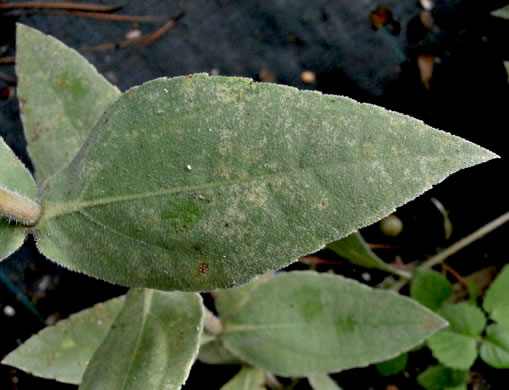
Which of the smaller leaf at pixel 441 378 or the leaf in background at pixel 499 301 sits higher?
the leaf in background at pixel 499 301

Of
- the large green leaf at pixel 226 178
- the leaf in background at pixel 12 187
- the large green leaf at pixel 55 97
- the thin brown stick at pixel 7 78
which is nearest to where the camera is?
the large green leaf at pixel 226 178

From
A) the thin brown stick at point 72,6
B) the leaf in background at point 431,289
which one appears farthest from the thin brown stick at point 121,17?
the leaf in background at point 431,289

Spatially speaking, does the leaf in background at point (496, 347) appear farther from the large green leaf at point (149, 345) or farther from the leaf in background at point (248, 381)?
the large green leaf at point (149, 345)

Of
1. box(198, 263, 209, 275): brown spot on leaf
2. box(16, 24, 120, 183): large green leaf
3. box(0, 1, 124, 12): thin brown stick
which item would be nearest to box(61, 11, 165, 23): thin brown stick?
box(0, 1, 124, 12): thin brown stick

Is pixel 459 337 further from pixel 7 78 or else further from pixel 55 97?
pixel 7 78

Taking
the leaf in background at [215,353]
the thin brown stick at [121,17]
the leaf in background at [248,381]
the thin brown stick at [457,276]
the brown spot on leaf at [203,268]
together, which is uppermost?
the brown spot on leaf at [203,268]

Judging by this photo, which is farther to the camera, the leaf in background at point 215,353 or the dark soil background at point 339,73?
the dark soil background at point 339,73

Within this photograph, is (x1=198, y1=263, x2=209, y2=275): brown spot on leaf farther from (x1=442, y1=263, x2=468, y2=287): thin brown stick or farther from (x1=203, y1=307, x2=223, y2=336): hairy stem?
(x1=442, y1=263, x2=468, y2=287): thin brown stick

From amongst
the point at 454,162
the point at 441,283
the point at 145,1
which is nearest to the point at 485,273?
the point at 441,283
